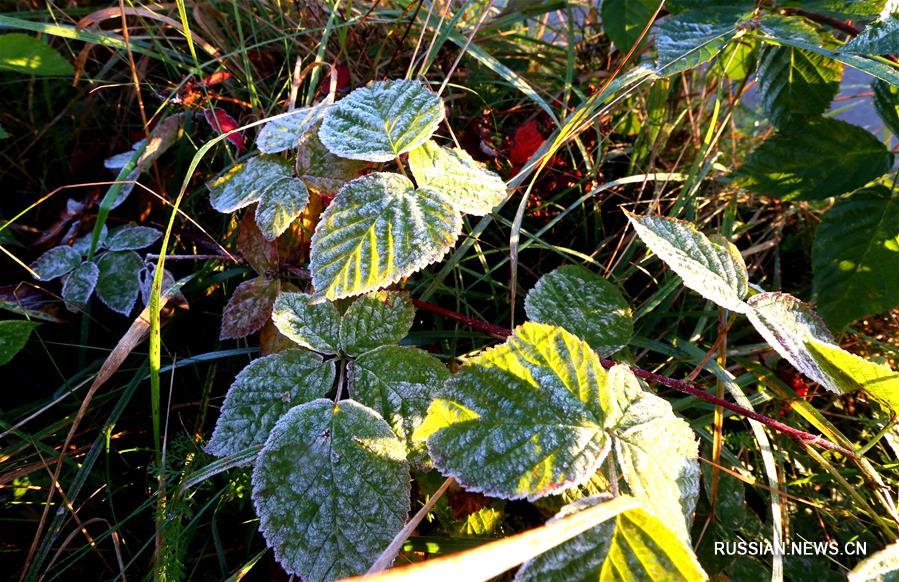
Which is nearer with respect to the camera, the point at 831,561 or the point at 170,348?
the point at 831,561

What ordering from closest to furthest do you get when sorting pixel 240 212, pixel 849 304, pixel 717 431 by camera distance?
pixel 717 431
pixel 849 304
pixel 240 212

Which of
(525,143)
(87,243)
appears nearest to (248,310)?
(87,243)

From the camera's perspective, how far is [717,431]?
3.18 feet

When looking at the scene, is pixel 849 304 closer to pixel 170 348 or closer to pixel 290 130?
pixel 290 130

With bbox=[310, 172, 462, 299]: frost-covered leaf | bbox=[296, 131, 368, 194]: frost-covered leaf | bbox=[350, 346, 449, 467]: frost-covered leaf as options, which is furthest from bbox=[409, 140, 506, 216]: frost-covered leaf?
bbox=[350, 346, 449, 467]: frost-covered leaf

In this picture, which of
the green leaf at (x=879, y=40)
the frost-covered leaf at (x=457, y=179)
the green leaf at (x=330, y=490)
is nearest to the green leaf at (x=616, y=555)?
the green leaf at (x=330, y=490)

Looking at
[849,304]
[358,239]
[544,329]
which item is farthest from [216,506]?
[849,304]

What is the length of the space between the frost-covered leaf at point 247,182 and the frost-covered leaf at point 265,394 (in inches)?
10.6

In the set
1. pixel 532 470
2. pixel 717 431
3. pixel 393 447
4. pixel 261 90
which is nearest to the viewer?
pixel 532 470

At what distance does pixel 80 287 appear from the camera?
3.67 feet

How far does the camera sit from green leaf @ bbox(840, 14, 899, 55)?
2.90ft

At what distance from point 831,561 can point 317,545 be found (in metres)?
0.85

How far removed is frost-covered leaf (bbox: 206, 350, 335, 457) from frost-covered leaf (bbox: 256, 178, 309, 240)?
0.66 feet

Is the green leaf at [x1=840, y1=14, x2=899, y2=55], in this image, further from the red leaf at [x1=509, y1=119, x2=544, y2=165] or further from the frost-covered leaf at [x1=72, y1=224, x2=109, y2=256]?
the frost-covered leaf at [x1=72, y1=224, x2=109, y2=256]
